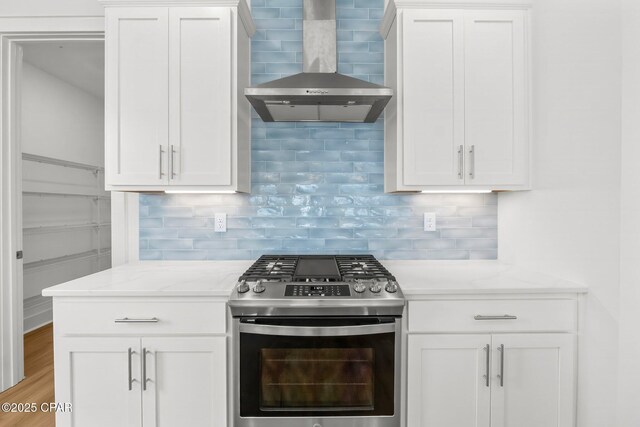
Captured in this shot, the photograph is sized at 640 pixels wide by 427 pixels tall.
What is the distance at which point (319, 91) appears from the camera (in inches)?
71.1

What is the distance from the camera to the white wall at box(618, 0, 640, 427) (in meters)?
1.46

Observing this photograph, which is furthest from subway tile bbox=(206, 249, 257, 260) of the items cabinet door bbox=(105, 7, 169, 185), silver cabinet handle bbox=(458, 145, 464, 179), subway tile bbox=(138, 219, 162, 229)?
silver cabinet handle bbox=(458, 145, 464, 179)

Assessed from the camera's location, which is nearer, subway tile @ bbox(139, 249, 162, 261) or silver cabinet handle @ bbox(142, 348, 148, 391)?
silver cabinet handle @ bbox(142, 348, 148, 391)

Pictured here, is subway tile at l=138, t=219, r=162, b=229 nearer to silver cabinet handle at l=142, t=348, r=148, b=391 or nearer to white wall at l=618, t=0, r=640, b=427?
silver cabinet handle at l=142, t=348, r=148, b=391

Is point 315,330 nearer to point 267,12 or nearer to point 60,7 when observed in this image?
point 267,12

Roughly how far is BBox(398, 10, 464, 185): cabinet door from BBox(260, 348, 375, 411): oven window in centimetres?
99

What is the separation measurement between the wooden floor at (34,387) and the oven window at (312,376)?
1.60 meters

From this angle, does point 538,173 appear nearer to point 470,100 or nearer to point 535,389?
point 470,100

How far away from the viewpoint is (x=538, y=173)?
2.02 meters

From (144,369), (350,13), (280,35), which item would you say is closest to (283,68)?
(280,35)

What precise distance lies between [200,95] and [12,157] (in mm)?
1577

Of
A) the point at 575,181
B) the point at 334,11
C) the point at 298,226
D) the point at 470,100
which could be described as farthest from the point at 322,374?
the point at 334,11

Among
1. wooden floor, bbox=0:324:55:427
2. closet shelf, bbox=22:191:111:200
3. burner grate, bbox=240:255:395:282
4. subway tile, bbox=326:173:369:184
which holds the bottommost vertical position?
wooden floor, bbox=0:324:55:427

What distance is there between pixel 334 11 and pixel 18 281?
2.84 m
